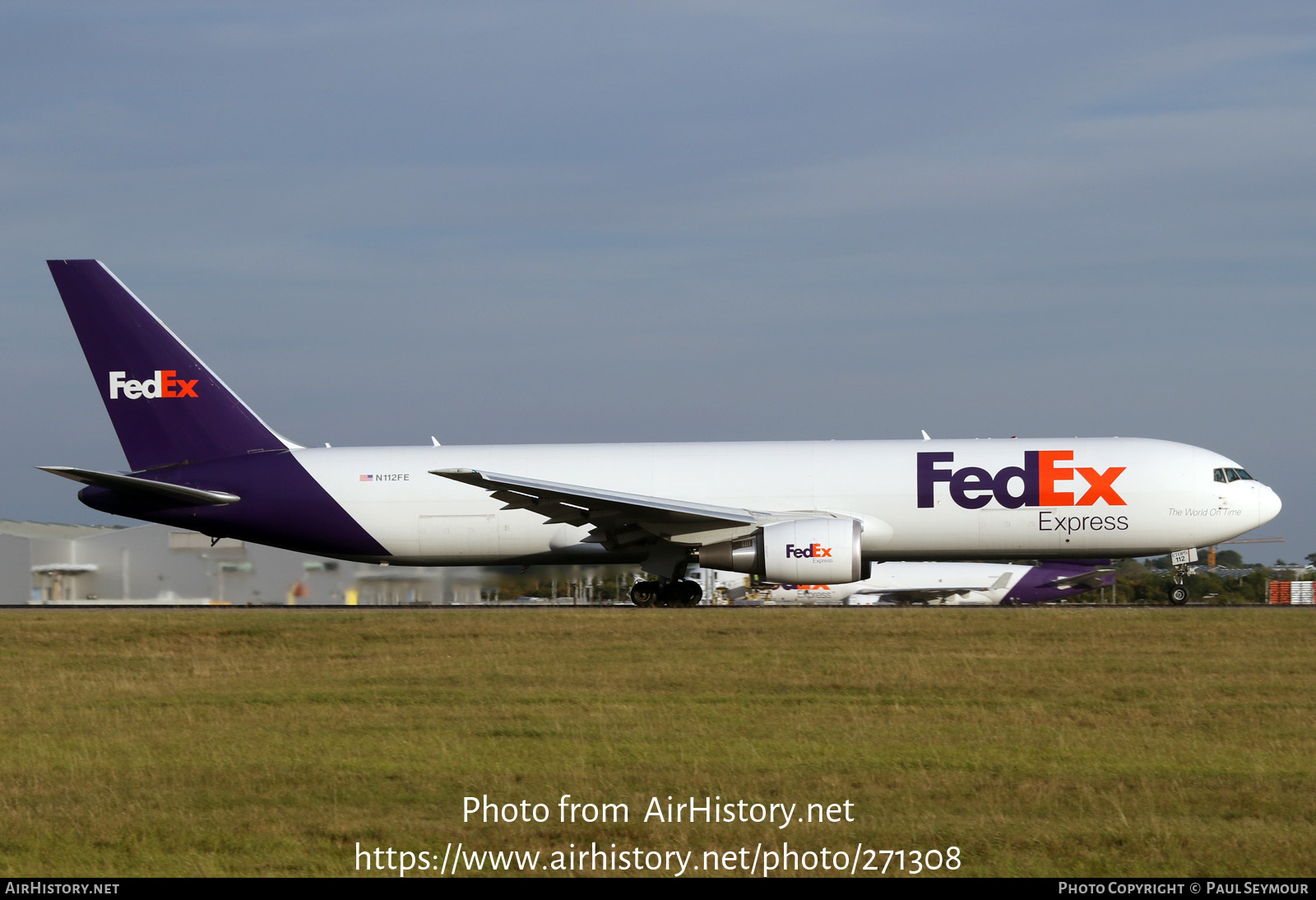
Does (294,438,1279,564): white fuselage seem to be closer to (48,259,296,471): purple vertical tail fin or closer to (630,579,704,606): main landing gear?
(630,579,704,606): main landing gear

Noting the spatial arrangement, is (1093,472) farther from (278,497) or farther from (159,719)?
(159,719)

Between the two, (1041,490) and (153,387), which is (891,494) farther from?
(153,387)


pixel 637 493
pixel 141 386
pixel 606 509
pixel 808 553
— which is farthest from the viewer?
pixel 141 386

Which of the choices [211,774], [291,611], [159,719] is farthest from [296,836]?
[291,611]

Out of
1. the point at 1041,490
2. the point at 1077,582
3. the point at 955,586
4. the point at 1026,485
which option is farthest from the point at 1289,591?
the point at 1026,485

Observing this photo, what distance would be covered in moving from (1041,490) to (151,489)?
1811 centimetres

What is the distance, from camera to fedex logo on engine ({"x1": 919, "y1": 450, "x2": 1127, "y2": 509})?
26.0 meters

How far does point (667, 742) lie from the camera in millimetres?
11375

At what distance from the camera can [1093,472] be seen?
26.2 m

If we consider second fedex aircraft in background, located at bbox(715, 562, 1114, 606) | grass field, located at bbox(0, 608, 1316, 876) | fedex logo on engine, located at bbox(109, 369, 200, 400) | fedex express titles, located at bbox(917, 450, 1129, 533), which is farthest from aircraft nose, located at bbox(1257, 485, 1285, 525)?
fedex logo on engine, located at bbox(109, 369, 200, 400)

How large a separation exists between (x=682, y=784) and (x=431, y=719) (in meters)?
4.07

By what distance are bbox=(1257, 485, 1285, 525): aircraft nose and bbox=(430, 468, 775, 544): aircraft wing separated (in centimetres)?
988

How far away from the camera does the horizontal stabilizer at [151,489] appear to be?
2659 centimetres

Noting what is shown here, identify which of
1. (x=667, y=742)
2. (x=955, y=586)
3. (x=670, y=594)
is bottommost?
(x=667, y=742)
